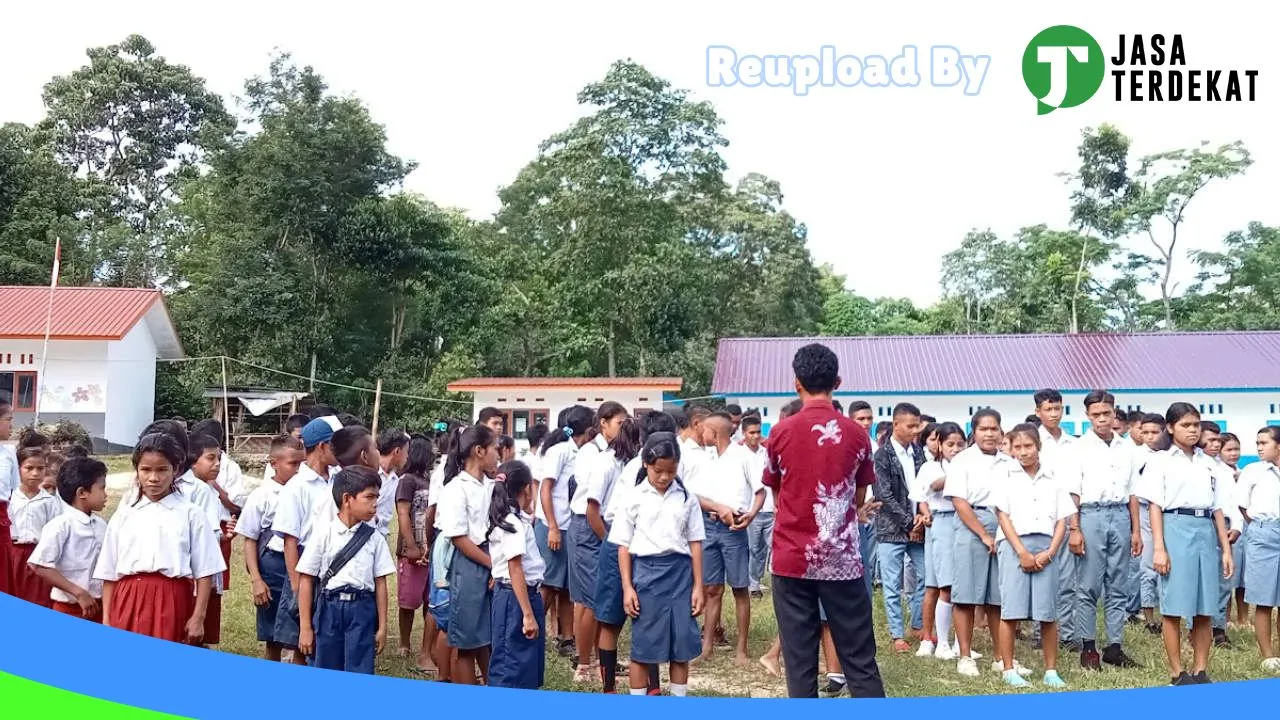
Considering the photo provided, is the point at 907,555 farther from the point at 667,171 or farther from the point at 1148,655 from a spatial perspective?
the point at 667,171

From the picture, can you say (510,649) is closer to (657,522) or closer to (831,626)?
(657,522)

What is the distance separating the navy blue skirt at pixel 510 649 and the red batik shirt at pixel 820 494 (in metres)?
1.14

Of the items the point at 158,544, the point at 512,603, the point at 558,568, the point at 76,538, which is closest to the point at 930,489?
the point at 558,568

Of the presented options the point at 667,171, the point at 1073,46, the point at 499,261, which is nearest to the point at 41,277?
the point at 1073,46

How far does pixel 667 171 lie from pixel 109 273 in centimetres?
1100

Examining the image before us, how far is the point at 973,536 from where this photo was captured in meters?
5.01

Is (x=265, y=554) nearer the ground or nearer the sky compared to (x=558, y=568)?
nearer the sky

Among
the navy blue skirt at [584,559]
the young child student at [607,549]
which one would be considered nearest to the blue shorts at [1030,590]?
the young child student at [607,549]

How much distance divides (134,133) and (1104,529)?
29.3ft

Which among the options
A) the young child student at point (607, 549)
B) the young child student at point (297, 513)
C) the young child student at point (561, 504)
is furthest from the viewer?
the young child student at point (561, 504)

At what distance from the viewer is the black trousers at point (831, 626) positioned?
3.42 meters

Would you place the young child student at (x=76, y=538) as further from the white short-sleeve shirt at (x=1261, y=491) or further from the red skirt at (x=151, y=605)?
the white short-sleeve shirt at (x=1261, y=491)

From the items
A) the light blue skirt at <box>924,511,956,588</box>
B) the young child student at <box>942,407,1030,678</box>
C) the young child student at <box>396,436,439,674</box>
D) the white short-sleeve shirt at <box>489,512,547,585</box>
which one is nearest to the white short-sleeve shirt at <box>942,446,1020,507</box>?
the young child student at <box>942,407,1030,678</box>

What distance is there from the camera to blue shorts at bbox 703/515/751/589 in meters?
5.27
